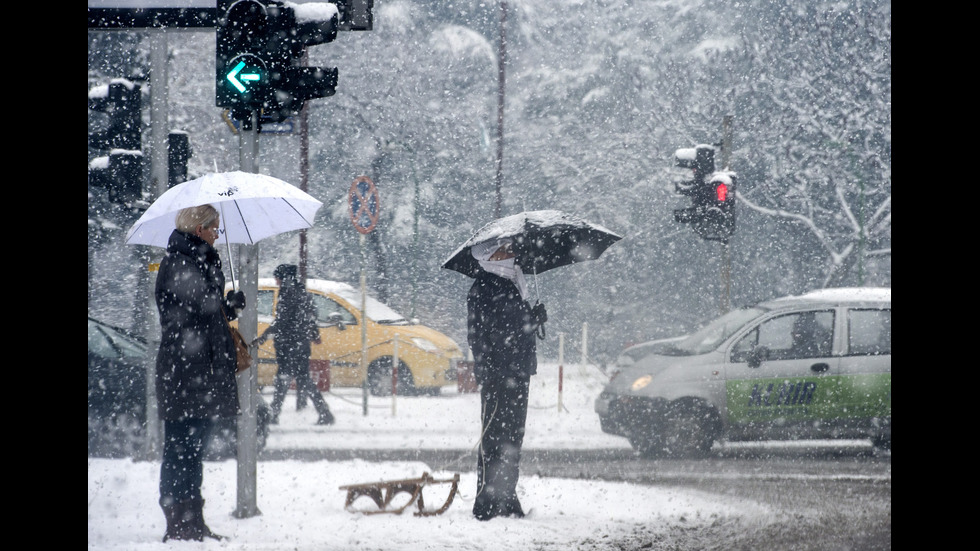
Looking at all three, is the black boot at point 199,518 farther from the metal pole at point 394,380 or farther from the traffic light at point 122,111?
the metal pole at point 394,380

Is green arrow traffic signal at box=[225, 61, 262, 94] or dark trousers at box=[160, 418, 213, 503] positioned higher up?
green arrow traffic signal at box=[225, 61, 262, 94]

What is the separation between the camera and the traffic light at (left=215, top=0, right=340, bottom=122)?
18.1 ft

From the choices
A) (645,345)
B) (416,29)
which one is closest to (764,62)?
(416,29)

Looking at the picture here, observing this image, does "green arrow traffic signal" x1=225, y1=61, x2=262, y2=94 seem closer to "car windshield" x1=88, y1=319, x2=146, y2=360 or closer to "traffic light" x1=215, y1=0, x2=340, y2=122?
"traffic light" x1=215, y1=0, x2=340, y2=122

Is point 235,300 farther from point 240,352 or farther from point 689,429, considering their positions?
point 689,429

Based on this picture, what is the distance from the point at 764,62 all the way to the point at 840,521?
16.0 metres

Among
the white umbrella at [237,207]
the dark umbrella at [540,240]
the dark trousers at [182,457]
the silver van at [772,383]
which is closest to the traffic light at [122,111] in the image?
the white umbrella at [237,207]

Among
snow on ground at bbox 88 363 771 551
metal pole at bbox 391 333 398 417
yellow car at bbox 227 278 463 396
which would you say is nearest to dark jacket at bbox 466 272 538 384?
snow on ground at bbox 88 363 771 551

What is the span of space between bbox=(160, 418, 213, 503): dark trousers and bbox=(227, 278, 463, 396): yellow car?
261 inches

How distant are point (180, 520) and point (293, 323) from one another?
16.3 feet

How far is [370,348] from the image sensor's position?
12.3 meters

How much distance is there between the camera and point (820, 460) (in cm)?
923

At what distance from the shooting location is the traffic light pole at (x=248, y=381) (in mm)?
5738

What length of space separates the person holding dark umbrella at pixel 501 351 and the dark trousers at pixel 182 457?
1587 millimetres
